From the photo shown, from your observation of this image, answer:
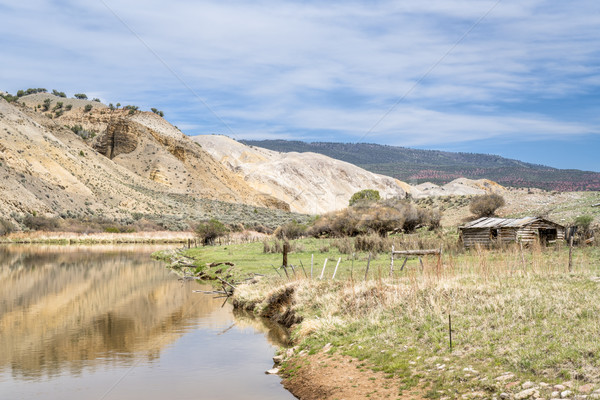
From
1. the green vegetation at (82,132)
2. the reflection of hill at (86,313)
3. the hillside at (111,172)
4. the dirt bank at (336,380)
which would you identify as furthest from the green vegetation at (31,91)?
the dirt bank at (336,380)

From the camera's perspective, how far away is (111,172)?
108 metres

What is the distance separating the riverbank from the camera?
69562 mm

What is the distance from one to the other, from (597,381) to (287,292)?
45.2 ft

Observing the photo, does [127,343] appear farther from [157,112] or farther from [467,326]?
[157,112]

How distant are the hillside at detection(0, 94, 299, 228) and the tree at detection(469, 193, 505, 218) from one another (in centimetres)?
4683

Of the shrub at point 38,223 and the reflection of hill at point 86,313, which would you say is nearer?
the reflection of hill at point 86,313

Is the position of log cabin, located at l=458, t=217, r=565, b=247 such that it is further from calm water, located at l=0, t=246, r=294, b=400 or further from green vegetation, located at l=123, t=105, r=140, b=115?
green vegetation, located at l=123, t=105, r=140, b=115

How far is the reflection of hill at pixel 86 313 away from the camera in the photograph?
17016mm

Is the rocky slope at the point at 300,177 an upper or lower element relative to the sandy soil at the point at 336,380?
upper

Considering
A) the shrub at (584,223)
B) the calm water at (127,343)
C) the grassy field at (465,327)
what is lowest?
the calm water at (127,343)

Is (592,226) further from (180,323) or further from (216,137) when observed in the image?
(216,137)

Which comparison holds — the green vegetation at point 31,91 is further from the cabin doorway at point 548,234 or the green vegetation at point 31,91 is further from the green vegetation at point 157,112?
the cabin doorway at point 548,234

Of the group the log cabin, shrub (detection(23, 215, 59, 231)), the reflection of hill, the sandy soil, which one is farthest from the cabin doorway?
shrub (detection(23, 215, 59, 231))

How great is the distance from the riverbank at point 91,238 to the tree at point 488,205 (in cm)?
3138
